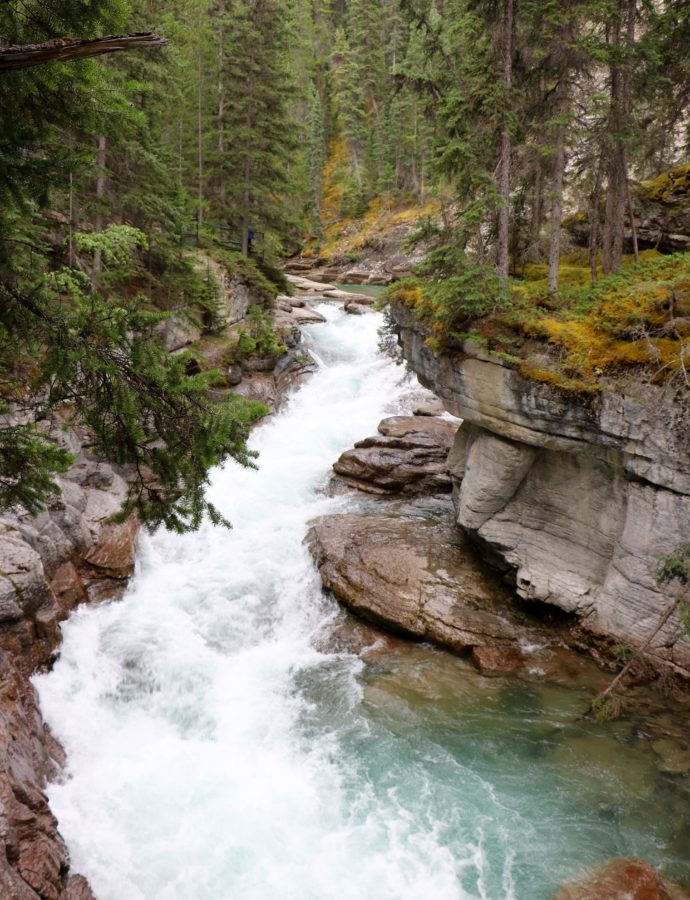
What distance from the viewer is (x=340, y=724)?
9523mm

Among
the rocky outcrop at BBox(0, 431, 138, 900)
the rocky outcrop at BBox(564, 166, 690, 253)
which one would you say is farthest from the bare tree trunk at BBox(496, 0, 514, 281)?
the rocky outcrop at BBox(0, 431, 138, 900)

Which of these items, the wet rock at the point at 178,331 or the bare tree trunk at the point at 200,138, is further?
the bare tree trunk at the point at 200,138

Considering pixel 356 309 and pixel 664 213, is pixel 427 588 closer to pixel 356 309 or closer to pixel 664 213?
pixel 664 213

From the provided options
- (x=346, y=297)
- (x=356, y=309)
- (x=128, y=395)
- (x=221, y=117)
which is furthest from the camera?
(x=346, y=297)

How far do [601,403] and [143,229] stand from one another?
17.8 m

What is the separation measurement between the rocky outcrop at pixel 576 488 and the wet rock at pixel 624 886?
11.7ft

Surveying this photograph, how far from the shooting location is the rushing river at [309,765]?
7270mm

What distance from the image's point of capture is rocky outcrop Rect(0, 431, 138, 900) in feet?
20.7

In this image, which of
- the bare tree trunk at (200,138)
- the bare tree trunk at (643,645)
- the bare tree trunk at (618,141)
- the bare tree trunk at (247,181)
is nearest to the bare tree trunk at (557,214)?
the bare tree trunk at (618,141)

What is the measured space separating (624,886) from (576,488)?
257 inches

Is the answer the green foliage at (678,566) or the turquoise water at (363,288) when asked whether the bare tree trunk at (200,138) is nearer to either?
the turquoise water at (363,288)

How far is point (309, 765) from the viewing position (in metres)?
8.78

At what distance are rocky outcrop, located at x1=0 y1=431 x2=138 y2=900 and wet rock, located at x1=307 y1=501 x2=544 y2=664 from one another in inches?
205

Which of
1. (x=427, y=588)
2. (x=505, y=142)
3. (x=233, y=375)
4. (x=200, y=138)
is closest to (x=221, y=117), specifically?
(x=200, y=138)
